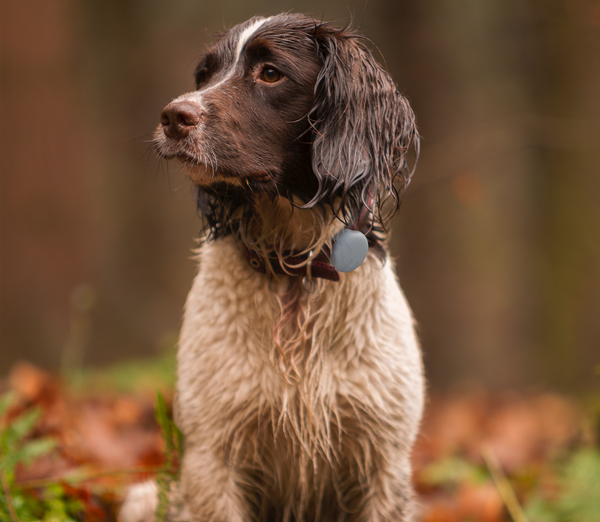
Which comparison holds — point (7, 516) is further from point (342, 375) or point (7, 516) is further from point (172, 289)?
point (172, 289)

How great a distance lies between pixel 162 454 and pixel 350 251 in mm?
1903

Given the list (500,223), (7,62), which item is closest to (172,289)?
(7,62)

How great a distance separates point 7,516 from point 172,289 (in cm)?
435

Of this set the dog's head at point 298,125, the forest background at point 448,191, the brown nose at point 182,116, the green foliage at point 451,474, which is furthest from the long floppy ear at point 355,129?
the forest background at point 448,191

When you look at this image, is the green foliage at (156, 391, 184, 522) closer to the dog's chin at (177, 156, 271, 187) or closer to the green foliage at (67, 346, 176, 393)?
the dog's chin at (177, 156, 271, 187)

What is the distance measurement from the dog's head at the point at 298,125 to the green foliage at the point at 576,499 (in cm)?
185

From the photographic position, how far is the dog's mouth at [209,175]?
1.90 m

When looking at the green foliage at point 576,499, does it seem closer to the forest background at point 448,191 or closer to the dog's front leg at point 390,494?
the dog's front leg at point 390,494

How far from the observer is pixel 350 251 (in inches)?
78.3

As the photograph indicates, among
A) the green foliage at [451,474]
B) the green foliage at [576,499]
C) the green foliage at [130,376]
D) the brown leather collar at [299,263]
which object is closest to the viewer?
the brown leather collar at [299,263]

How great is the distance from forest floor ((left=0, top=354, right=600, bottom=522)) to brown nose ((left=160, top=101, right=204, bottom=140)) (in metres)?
1.18

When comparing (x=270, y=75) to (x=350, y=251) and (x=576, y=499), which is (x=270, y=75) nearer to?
(x=350, y=251)

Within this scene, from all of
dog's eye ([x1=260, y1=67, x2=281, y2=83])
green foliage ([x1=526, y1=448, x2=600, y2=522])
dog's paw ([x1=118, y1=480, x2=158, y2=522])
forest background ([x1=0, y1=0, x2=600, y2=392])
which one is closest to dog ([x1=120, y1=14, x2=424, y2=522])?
dog's eye ([x1=260, y1=67, x2=281, y2=83])

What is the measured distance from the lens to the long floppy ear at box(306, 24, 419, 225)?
196 centimetres
